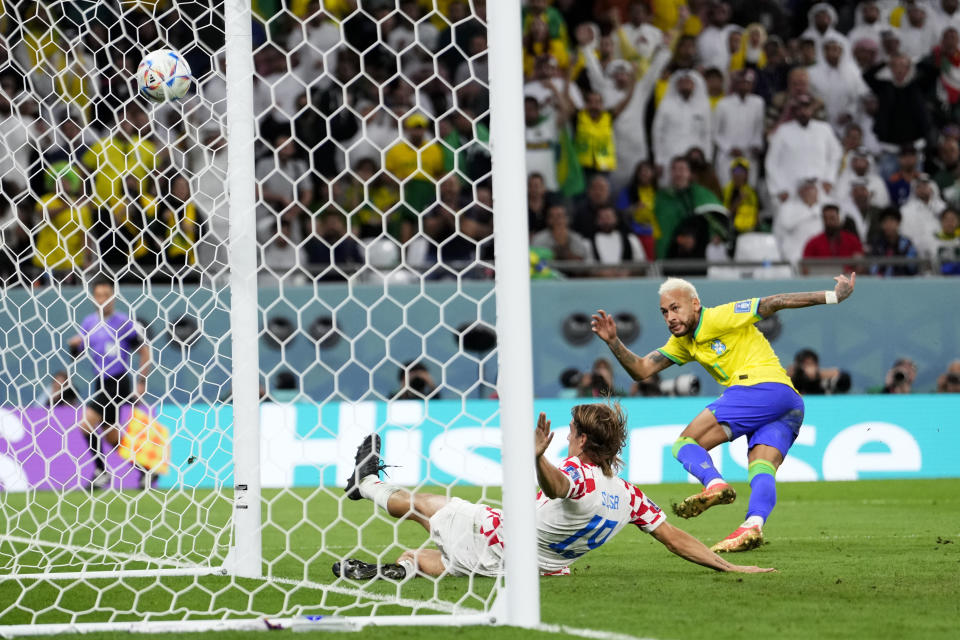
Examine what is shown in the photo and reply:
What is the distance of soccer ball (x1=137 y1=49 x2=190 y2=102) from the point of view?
6250mm

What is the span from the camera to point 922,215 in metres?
13.9

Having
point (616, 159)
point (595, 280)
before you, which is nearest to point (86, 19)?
point (595, 280)

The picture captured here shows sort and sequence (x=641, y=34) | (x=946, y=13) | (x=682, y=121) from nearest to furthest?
1. (x=682, y=121)
2. (x=641, y=34)
3. (x=946, y=13)

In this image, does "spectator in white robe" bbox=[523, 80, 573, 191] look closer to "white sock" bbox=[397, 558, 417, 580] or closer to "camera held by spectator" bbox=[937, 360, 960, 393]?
"camera held by spectator" bbox=[937, 360, 960, 393]

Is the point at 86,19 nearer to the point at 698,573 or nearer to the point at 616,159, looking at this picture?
the point at 698,573

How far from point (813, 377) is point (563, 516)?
296 inches

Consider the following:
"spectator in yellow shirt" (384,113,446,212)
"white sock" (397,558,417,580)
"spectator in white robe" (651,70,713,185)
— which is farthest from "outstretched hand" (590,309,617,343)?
"spectator in white robe" (651,70,713,185)

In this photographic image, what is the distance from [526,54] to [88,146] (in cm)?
758

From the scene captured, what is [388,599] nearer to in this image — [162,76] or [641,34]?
[162,76]

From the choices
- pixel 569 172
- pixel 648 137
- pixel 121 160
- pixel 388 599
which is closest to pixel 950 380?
pixel 648 137

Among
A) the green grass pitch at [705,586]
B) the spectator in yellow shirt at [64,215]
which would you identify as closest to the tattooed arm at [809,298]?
the green grass pitch at [705,586]

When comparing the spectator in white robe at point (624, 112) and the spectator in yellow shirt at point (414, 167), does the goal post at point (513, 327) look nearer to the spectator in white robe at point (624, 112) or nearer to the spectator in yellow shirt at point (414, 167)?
the spectator in yellow shirt at point (414, 167)

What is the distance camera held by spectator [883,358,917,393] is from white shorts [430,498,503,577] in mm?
8084

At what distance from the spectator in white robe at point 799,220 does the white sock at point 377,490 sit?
874cm
